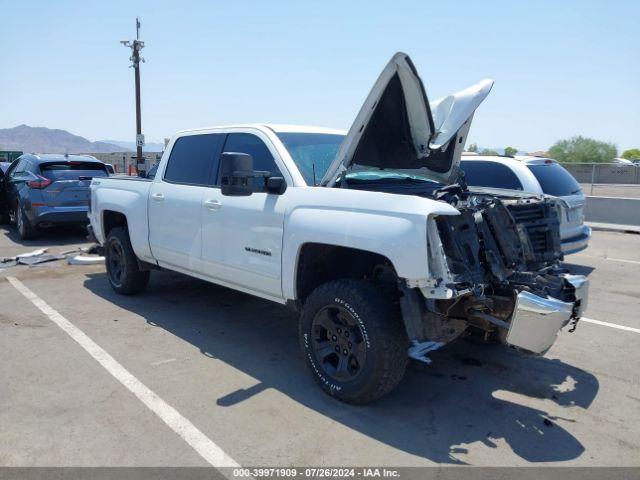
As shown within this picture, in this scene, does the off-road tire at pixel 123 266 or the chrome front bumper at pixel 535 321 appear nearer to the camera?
the chrome front bumper at pixel 535 321

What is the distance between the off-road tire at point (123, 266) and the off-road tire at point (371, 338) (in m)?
3.36

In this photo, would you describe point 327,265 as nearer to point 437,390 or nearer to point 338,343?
point 338,343

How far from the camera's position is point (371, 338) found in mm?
3557

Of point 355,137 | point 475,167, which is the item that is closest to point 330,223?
point 355,137

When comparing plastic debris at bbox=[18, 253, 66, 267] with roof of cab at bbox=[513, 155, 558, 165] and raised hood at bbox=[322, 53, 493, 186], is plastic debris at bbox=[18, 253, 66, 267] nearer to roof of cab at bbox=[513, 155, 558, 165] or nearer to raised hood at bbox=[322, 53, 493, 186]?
raised hood at bbox=[322, 53, 493, 186]

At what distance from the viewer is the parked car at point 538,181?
756 centimetres

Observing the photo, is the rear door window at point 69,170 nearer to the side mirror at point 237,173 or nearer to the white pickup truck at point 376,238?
the white pickup truck at point 376,238

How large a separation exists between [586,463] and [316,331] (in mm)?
1914

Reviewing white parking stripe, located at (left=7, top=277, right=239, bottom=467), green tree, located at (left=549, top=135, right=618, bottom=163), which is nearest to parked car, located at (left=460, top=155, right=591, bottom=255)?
white parking stripe, located at (left=7, top=277, right=239, bottom=467)

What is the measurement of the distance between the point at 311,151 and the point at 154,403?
243cm

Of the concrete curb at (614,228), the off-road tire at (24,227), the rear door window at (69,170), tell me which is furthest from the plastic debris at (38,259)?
the concrete curb at (614,228)

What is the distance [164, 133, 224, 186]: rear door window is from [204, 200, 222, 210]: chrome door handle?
29 centimetres

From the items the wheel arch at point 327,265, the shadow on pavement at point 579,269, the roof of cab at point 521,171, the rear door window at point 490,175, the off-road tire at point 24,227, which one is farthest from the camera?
the off-road tire at point 24,227

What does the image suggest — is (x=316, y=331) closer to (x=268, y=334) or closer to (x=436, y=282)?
(x=436, y=282)
